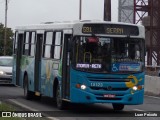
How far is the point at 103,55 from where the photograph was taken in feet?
52.2

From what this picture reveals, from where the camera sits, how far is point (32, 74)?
2027cm

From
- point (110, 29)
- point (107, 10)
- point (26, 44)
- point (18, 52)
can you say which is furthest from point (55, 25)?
point (107, 10)

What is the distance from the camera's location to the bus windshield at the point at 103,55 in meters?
15.8

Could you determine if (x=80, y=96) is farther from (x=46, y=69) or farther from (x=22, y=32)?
(x=22, y=32)

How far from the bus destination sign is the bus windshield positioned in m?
0.19

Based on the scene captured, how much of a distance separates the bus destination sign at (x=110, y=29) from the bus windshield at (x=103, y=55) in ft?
0.62

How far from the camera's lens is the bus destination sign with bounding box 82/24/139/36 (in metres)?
16.0

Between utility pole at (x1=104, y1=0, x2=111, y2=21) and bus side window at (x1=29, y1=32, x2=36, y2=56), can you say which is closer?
bus side window at (x1=29, y1=32, x2=36, y2=56)

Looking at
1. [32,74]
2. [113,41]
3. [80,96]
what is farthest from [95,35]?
[32,74]

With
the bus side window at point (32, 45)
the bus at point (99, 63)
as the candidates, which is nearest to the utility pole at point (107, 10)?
the bus side window at point (32, 45)

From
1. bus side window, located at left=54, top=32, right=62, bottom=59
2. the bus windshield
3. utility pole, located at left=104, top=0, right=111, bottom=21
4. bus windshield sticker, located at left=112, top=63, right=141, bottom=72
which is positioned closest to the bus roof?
bus side window, located at left=54, top=32, right=62, bottom=59

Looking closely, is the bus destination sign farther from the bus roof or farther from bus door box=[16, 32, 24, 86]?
bus door box=[16, 32, 24, 86]

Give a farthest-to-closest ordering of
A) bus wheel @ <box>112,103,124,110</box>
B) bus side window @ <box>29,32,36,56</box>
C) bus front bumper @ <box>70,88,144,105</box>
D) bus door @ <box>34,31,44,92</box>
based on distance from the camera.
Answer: bus side window @ <box>29,32,36,56</box>, bus door @ <box>34,31,44,92</box>, bus wheel @ <box>112,103,124,110</box>, bus front bumper @ <box>70,88,144,105</box>

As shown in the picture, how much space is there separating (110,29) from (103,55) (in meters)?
0.85
